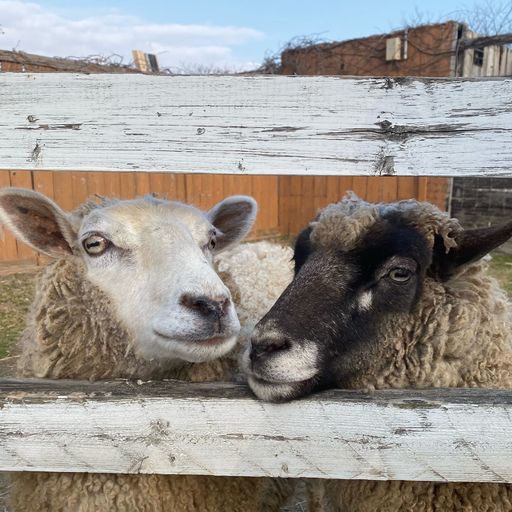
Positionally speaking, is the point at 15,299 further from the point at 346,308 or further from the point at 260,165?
the point at 260,165

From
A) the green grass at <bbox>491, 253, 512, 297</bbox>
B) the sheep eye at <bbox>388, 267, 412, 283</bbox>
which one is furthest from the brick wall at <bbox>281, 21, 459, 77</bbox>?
the sheep eye at <bbox>388, 267, 412, 283</bbox>

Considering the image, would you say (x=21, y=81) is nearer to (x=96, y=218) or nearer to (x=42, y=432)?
(x=96, y=218)

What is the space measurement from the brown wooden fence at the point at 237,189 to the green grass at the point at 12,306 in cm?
57

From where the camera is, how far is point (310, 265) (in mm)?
2094

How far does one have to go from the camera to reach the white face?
1.87 meters

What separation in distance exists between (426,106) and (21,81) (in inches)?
46.8

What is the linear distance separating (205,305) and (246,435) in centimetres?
49

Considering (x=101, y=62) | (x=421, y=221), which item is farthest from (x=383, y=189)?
(x=421, y=221)

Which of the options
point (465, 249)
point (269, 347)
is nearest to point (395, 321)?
point (465, 249)

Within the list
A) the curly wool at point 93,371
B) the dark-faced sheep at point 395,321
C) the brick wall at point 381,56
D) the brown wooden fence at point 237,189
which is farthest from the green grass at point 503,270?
the curly wool at point 93,371

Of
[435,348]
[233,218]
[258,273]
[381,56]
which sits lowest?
[258,273]

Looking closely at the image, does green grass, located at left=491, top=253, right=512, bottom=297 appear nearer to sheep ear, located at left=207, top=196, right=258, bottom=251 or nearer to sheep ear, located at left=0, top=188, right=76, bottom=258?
sheep ear, located at left=207, top=196, right=258, bottom=251

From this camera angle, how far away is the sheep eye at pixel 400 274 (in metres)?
1.99

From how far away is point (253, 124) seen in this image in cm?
152
